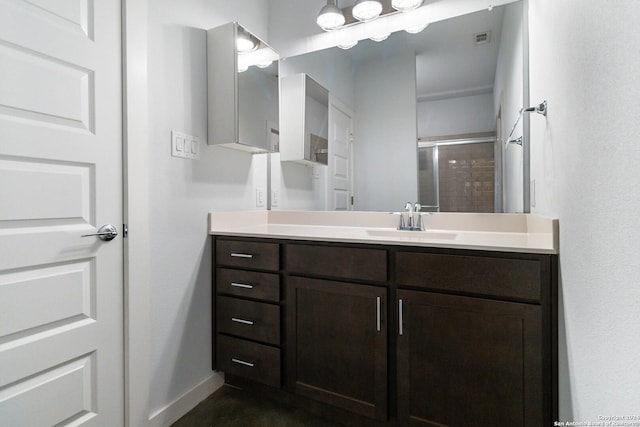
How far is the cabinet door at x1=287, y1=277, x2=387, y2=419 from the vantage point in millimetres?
1271

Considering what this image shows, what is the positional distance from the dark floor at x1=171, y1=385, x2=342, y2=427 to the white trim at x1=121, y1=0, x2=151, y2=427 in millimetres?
262

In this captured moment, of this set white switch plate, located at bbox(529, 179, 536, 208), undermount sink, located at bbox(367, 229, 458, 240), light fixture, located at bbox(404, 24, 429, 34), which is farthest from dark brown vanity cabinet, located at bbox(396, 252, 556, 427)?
light fixture, located at bbox(404, 24, 429, 34)

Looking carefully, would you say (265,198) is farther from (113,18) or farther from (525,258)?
(525,258)

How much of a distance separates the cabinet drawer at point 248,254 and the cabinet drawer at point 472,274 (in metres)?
0.60

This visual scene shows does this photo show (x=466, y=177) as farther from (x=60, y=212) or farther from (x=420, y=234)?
(x=60, y=212)

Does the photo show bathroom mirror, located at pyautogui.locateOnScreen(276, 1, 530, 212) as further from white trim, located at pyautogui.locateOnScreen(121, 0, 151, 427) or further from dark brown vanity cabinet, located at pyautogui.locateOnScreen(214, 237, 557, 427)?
white trim, located at pyautogui.locateOnScreen(121, 0, 151, 427)

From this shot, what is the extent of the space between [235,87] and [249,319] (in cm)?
119

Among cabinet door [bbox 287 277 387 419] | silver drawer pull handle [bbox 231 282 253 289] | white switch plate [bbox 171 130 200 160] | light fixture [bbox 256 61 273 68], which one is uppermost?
light fixture [bbox 256 61 273 68]

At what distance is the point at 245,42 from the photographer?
168cm

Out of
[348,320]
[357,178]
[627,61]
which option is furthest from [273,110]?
[627,61]

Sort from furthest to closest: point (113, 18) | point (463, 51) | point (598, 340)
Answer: point (463, 51) → point (113, 18) → point (598, 340)

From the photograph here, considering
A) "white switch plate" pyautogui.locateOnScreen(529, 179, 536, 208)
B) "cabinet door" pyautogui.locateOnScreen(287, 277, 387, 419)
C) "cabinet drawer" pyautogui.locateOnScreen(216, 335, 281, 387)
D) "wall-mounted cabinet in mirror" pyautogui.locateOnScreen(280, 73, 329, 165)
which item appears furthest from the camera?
"wall-mounted cabinet in mirror" pyautogui.locateOnScreen(280, 73, 329, 165)

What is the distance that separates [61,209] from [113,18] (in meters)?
0.77

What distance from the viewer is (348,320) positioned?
133 cm
